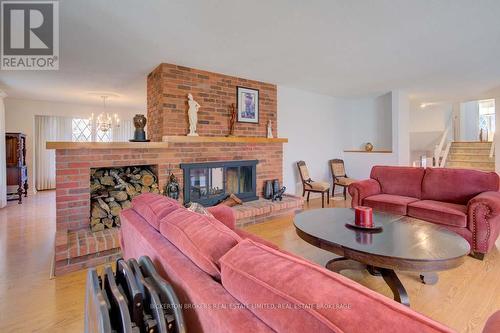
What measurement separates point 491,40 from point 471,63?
33.7 inches

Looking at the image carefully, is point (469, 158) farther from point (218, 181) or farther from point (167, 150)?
point (167, 150)

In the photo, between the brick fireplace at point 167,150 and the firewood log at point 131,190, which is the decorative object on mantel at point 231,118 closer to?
the brick fireplace at point 167,150

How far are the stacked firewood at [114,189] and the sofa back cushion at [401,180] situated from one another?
3173 mm

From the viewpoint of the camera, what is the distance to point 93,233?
106 inches

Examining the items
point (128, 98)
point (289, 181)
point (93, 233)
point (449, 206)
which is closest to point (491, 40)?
point (449, 206)

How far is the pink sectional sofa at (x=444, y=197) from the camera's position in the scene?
250 cm

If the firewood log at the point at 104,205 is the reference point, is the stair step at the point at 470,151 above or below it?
above

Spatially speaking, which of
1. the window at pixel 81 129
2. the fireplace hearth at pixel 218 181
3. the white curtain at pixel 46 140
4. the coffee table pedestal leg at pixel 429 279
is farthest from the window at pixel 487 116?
the white curtain at pixel 46 140

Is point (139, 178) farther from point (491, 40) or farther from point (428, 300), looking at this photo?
point (491, 40)

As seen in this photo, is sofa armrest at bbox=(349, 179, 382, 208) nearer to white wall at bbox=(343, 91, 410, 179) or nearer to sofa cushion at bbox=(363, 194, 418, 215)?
sofa cushion at bbox=(363, 194, 418, 215)

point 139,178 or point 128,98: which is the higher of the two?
point 128,98


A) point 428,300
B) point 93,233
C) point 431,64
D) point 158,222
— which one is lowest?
point 428,300

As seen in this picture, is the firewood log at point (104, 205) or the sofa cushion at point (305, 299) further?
the firewood log at point (104, 205)

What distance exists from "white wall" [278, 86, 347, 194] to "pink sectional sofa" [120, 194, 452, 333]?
13.2ft
